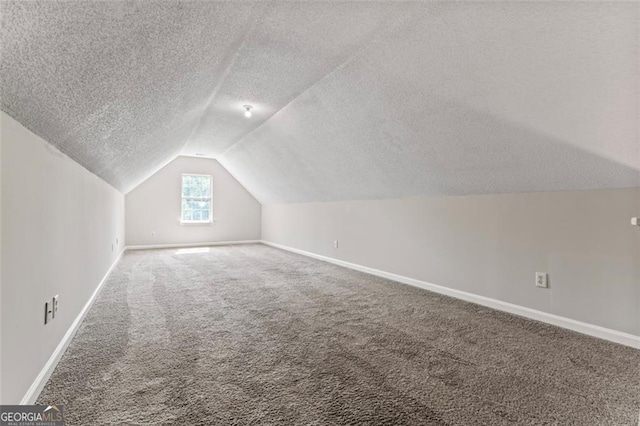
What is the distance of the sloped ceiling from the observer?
1112mm

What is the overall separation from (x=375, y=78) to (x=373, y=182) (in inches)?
65.4

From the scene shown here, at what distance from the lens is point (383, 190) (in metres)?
3.84

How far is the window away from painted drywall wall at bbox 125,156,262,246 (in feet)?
0.40

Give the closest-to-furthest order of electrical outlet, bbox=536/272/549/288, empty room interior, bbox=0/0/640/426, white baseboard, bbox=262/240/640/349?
empty room interior, bbox=0/0/640/426 → white baseboard, bbox=262/240/640/349 → electrical outlet, bbox=536/272/549/288

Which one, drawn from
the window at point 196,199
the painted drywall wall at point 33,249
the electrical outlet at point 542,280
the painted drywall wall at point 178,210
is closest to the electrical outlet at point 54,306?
the painted drywall wall at point 33,249

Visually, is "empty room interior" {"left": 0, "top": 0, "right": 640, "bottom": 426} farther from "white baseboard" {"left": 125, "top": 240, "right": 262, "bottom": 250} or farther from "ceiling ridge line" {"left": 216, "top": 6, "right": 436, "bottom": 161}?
"white baseboard" {"left": 125, "top": 240, "right": 262, "bottom": 250}

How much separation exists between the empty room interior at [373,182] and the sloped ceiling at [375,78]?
0.04 ft

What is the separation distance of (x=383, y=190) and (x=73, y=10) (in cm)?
335

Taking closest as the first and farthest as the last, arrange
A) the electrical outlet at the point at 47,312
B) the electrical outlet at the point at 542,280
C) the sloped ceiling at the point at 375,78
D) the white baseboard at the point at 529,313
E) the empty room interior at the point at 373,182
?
the sloped ceiling at the point at 375,78 < the empty room interior at the point at 373,182 < the electrical outlet at the point at 47,312 < the white baseboard at the point at 529,313 < the electrical outlet at the point at 542,280

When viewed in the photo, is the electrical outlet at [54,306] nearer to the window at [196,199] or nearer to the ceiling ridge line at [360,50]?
the ceiling ridge line at [360,50]

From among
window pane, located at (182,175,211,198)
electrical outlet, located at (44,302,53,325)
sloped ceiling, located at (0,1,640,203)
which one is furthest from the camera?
window pane, located at (182,175,211,198)

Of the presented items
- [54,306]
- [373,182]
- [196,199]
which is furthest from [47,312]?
[196,199]

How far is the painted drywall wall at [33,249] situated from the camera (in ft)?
3.78

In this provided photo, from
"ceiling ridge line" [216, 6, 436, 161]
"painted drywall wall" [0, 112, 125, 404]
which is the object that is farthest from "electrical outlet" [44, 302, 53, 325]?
"ceiling ridge line" [216, 6, 436, 161]
